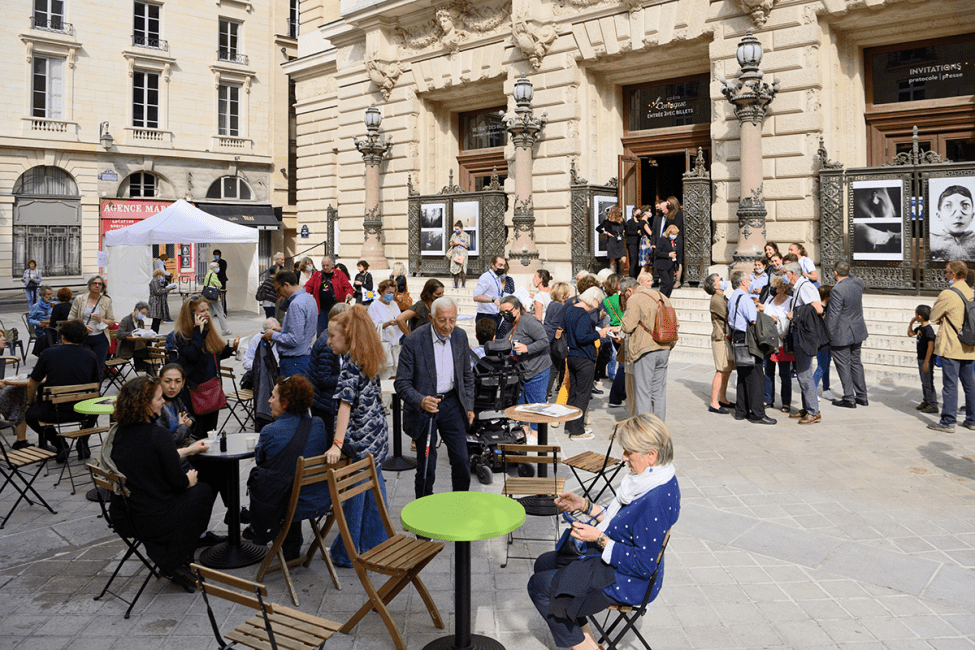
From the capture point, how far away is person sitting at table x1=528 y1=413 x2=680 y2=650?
3.85 metres

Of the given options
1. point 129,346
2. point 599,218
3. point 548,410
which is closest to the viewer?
point 548,410

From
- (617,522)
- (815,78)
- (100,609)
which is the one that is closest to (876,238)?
(815,78)

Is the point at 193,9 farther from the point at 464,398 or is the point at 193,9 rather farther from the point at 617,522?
the point at 617,522

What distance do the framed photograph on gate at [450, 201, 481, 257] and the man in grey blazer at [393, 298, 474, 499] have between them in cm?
1413

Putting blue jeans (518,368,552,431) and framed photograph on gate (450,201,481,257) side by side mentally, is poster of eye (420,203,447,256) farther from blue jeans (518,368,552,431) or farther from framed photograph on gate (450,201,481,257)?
blue jeans (518,368,552,431)

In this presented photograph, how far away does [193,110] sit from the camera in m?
39.2

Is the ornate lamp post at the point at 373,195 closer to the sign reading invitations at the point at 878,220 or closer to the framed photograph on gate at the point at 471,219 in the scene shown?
the framed photograph on gate at the point at 471,219

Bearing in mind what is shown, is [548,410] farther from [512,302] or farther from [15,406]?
[15,406]

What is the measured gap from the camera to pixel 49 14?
114 ft

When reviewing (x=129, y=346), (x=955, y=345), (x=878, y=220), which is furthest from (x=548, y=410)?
(x=878, y=220)

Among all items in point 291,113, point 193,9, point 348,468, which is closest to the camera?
point 348,468

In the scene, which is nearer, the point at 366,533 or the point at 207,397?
the point at 366,533

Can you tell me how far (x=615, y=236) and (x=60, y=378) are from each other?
39.1ft

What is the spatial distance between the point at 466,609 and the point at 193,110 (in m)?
40.4
